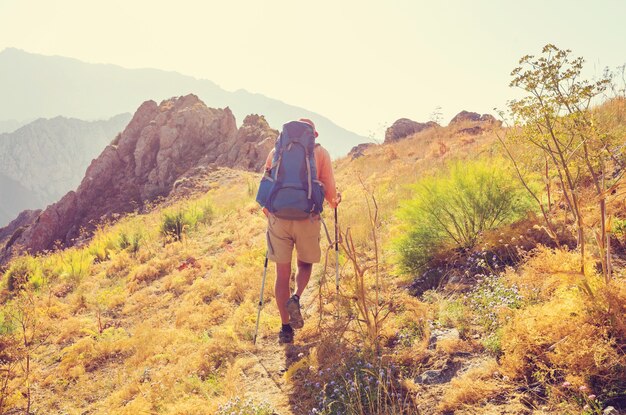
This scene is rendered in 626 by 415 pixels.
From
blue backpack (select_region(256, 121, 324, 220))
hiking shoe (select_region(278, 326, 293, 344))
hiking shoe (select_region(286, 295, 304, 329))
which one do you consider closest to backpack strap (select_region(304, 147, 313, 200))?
blue backpack (select_region(256, 121, 324, 220))

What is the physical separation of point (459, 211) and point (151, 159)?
31469mm

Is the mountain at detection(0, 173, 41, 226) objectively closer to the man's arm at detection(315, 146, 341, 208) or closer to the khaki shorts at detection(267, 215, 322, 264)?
the khaki shorts at detection(267, 215, 322, 264)

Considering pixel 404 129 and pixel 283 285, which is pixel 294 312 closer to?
pixel 283 285

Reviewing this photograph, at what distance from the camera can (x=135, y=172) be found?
31156 mm

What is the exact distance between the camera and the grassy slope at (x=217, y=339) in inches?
112

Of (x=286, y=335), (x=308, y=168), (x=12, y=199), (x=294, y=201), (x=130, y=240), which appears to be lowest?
(x=12, y=199)

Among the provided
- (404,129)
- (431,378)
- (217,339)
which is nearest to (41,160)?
(404,129)

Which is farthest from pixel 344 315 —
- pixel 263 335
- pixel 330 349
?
pixel 263 335

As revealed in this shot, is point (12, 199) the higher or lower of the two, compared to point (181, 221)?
→ lower

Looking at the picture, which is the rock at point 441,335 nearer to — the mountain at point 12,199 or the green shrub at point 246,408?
the green shrub at point 246,408

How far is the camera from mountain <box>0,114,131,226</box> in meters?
152

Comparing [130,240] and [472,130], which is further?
[472,130]

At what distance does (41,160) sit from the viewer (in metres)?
163

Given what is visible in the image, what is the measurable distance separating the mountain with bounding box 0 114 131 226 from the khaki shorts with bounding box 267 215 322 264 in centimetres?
18254
